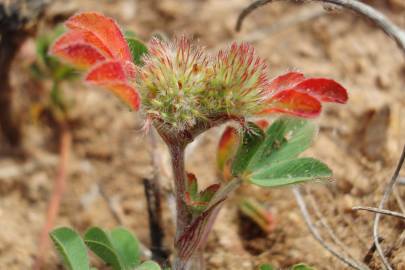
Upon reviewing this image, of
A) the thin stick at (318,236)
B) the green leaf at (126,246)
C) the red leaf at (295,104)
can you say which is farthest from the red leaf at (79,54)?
the thin stick at (318,236)

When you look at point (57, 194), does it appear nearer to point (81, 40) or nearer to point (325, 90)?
point (81, 40)

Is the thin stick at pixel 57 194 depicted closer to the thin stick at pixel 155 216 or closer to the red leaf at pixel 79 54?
the thin stick at pixel 155 216

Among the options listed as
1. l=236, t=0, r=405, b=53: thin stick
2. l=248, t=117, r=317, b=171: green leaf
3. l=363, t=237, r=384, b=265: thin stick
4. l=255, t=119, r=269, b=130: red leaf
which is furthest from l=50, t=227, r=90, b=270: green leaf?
l=236, t=0, r=405, b=53: thin stick

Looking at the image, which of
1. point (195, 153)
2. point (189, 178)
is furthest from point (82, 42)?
point (195, 153)

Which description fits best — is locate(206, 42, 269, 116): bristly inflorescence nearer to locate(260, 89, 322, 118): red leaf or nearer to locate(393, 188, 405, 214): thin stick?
locate(260, 89, 322, 118): red leaf

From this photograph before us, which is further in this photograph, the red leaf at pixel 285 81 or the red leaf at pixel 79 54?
the red leaf at pixel 285 81

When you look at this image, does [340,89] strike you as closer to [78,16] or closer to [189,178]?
[189,178]

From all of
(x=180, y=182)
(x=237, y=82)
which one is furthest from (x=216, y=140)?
(x=237, y=82)
